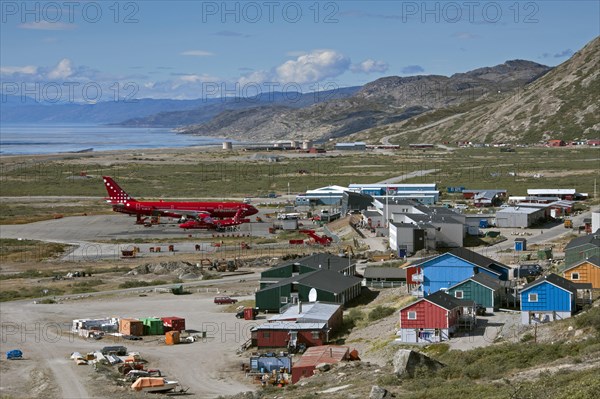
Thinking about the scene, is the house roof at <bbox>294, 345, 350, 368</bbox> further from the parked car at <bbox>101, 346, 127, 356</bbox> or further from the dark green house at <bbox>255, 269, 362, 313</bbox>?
the dark green house at <bbox>255, 269, 362, 313</bbox>

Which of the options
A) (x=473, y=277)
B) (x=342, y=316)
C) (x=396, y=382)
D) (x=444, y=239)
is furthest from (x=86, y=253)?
(x=396, y=382)

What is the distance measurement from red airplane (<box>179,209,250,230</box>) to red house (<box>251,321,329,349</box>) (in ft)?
149

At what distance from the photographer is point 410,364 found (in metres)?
30.1

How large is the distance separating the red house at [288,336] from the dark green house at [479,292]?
6.45 m

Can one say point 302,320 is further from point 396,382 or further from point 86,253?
point 86,253

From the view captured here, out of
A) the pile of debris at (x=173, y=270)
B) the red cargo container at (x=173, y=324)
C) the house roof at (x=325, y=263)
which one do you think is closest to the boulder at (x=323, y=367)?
the red cargo container at (x=173, y=324)

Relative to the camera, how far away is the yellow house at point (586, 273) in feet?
148

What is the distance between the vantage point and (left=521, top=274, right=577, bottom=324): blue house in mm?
39531

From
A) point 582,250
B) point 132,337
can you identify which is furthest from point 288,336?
point 582,250

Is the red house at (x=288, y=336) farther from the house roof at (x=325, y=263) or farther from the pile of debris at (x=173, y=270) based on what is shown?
the pile of debris at (x=173, y=270)

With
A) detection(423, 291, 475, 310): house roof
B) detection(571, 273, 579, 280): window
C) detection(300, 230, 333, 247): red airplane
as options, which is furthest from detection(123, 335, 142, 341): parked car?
detection(300, 230, 333, 247): red airplane

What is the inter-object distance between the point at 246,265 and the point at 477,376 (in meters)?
37.9

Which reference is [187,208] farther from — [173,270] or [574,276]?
[574,276]

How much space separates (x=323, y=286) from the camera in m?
49.8
